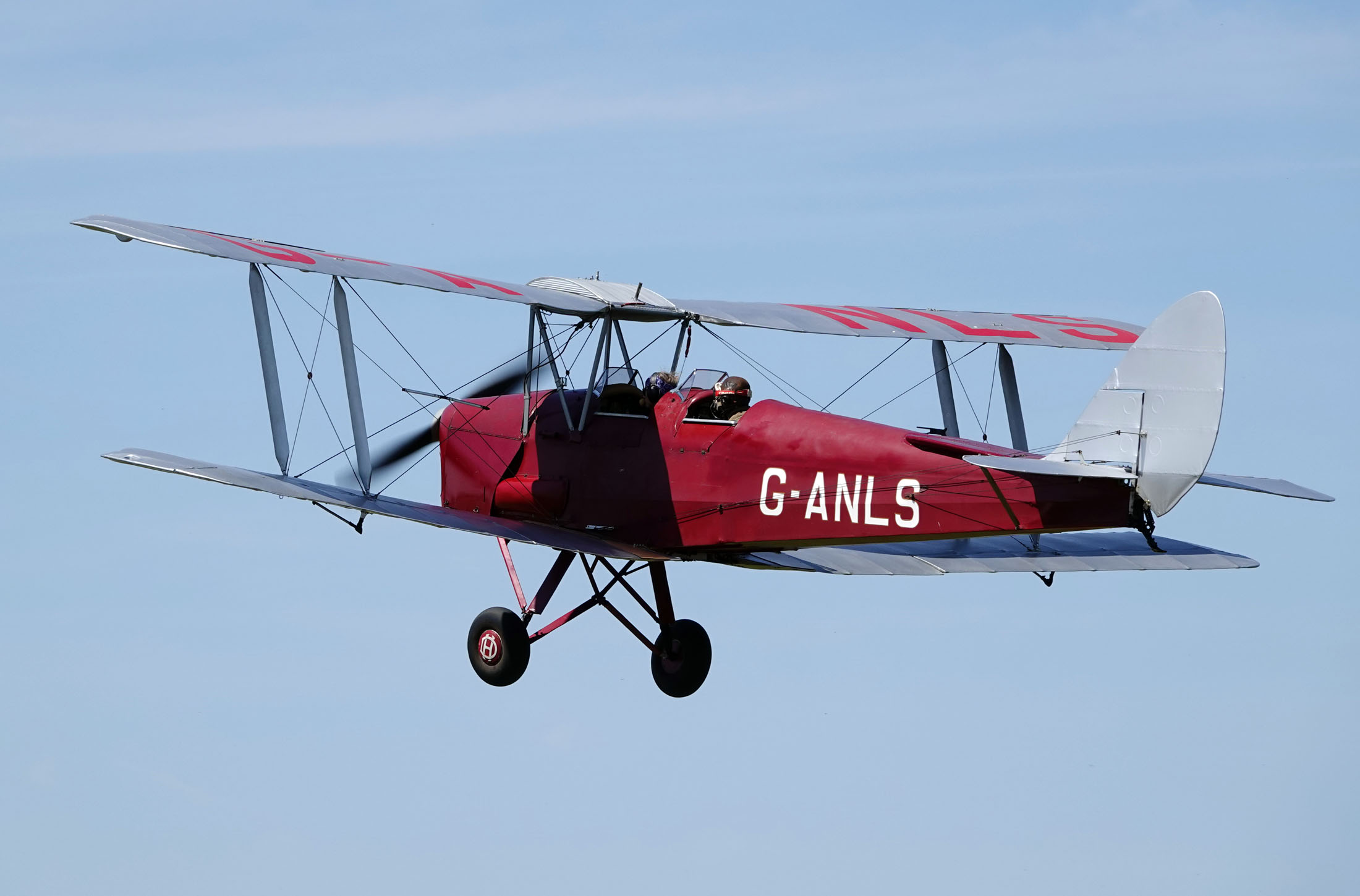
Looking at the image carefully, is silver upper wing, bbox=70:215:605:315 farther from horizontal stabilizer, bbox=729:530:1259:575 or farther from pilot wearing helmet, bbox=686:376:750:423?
horizontal stabilizer, bbox=729:530:1259:575

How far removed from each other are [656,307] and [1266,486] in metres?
5.10

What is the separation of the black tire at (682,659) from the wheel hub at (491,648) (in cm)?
130

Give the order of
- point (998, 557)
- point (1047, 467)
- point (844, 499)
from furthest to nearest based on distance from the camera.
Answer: point (998, 557) < point (844, 499) < point (1047, 467)

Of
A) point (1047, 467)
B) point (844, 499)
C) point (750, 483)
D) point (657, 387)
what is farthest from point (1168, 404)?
point (657, 387)

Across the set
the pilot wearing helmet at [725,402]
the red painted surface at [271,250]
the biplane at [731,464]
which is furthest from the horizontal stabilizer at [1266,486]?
the red painted surface at [271,250]

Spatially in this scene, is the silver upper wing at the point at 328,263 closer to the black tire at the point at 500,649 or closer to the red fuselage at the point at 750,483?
the red fuselage at the point at 750,483

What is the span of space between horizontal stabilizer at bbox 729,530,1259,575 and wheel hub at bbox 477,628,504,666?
212 cm

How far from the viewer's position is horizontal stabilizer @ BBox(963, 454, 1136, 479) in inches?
587

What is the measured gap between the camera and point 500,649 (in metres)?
17.7

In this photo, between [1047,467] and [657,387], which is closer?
[1047,467]

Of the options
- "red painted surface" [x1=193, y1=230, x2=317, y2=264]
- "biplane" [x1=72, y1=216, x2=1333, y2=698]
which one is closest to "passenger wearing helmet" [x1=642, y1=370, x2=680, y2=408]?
"biplane" [x1=72, y1=216, x2=1333, y2=698]

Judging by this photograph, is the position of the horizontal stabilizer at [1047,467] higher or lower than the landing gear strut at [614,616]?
higher

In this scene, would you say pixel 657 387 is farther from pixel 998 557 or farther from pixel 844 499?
pixel 998 557

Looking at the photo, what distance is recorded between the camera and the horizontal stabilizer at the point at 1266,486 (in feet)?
54.4
